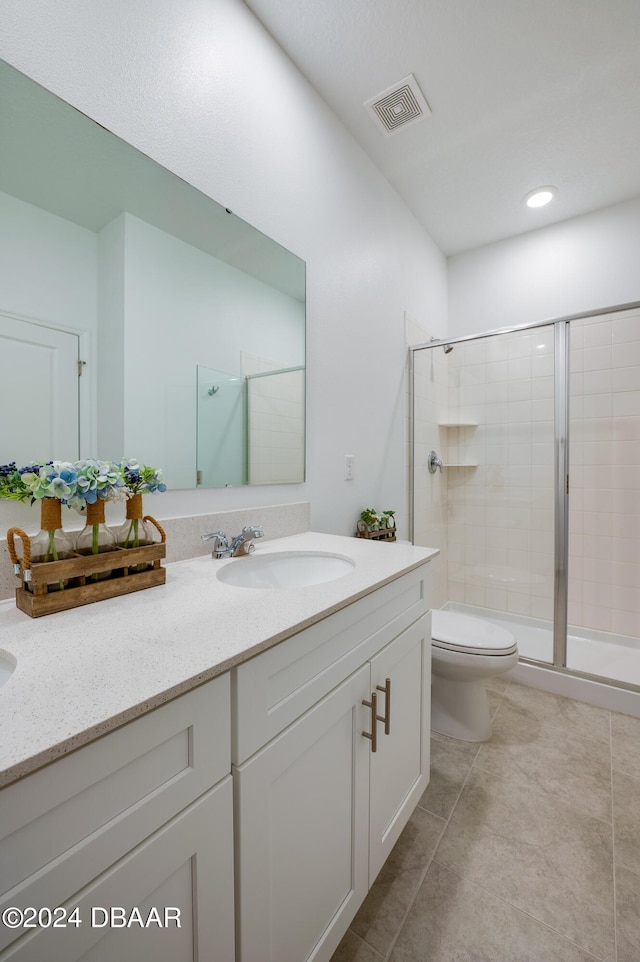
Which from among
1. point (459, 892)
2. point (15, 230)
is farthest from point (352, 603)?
point (15, 230)

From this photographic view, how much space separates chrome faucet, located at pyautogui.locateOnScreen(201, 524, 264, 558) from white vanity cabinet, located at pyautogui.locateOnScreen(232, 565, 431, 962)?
44cm

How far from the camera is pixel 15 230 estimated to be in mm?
829

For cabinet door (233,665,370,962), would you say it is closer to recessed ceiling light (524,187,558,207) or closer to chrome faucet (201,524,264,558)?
chrome faucet (201,524,264,558)

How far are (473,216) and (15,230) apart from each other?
2439 mm

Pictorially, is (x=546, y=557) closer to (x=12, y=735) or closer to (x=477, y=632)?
(x=477, y=632)

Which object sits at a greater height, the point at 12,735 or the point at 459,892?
the point at 12,735

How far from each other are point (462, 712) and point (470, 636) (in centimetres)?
31

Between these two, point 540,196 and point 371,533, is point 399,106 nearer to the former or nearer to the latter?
point 540,196

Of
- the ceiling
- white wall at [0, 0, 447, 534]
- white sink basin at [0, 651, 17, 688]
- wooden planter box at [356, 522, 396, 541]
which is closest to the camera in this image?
white sink basin at [0, 651, 17, 688]

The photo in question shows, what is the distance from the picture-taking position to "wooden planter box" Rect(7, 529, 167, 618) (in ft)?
2.36

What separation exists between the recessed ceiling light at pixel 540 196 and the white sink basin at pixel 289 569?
7.62 feet

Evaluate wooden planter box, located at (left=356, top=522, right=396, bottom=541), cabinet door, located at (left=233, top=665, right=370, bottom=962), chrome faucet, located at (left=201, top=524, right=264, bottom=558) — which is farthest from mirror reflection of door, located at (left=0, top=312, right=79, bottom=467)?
wooden planter box, located at (left=356, top=522, right=396, bottom=541)

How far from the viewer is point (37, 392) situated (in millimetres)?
859

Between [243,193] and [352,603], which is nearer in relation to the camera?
[352,603]
